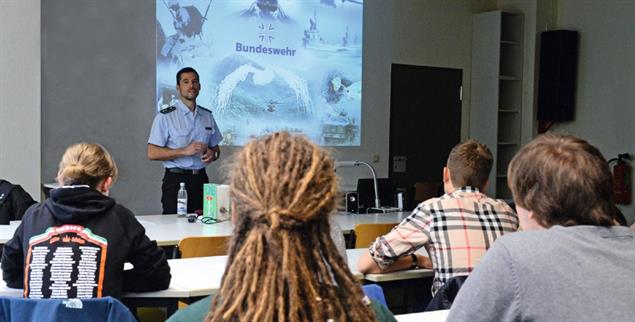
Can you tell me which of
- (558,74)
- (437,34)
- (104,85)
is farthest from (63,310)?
(558,74)

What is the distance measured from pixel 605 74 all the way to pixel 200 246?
6.46 metres

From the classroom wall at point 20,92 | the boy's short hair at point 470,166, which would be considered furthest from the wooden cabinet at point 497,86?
the boy's short hair at point 470,166

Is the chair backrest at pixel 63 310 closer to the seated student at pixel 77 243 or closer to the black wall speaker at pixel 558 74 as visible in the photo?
the seated student at pixel 77 243

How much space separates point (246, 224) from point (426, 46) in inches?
316

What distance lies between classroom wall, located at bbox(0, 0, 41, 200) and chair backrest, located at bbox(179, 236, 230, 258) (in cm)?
297

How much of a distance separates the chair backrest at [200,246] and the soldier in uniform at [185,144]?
195 cm

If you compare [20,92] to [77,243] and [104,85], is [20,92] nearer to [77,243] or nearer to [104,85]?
[104,85]

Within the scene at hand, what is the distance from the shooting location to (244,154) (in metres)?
1.23

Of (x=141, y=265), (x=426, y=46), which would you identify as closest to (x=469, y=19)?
(x=426, y=46)

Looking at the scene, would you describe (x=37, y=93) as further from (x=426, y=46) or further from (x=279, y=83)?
(x=426, y=46)

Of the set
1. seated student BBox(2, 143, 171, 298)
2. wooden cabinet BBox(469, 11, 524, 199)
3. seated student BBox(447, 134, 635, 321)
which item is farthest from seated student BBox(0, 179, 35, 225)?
wooden cabinet BBox(469, 11, 524, 199)

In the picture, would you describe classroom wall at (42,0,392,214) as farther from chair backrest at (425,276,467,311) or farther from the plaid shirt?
chair backrest at (425,276,467,311)

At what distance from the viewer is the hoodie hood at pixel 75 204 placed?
2.65 meters

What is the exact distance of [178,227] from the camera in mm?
4645
